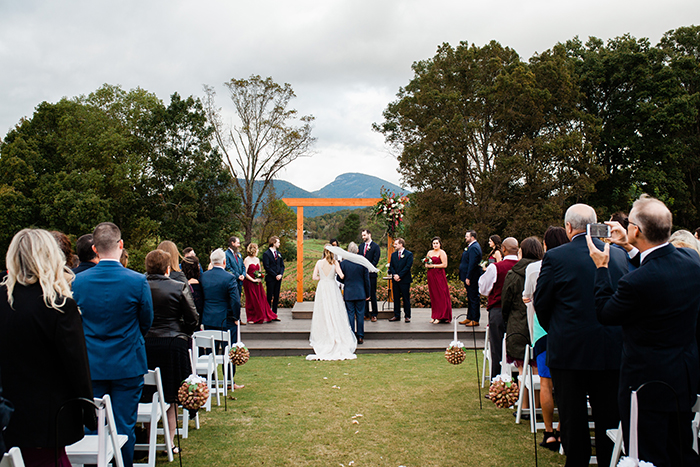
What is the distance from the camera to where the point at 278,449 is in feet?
15.1

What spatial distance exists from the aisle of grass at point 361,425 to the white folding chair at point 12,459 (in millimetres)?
2292

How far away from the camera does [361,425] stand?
5258 millimetres

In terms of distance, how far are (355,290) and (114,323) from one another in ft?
21.1

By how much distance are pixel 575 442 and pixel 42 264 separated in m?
3.37

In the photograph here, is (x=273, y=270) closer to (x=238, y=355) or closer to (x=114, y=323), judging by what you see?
(x=238, y=355)

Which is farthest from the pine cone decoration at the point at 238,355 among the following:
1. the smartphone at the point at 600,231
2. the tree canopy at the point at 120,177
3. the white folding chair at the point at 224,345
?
the tree canopy at the point at 120,177

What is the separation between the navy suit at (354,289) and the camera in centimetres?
949

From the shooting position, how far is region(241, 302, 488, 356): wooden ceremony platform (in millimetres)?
9742

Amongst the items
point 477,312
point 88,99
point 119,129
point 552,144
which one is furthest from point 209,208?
point 477,312

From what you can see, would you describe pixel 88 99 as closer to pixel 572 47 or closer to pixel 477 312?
pixel 572 47

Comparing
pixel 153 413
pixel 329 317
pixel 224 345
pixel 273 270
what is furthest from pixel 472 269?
pixel 153 413

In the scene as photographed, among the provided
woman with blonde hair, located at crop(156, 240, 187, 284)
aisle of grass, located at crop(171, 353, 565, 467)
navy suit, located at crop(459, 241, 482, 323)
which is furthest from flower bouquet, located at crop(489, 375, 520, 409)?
navy suit, located at crop(459, 241, 482, 323)

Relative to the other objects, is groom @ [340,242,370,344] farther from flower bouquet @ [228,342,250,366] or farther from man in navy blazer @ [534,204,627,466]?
man in navy blazer @ [534,204,627,466]

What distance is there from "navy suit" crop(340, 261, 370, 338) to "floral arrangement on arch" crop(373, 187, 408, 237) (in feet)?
8.38
